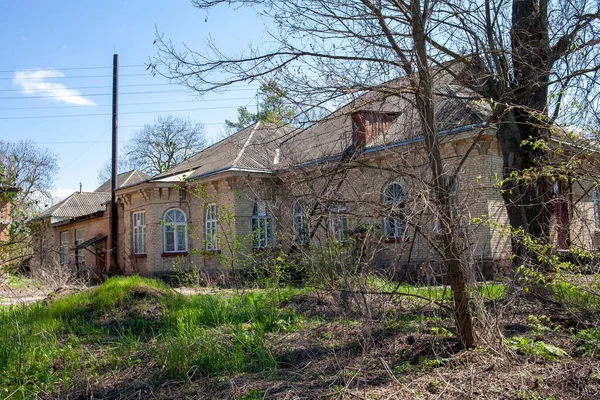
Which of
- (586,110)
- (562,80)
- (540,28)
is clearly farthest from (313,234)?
(540,28)

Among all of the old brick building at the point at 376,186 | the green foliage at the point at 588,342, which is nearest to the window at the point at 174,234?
the old brick building at the point at 376,186

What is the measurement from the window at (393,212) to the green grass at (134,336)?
1.76 metres

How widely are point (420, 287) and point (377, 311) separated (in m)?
0.56

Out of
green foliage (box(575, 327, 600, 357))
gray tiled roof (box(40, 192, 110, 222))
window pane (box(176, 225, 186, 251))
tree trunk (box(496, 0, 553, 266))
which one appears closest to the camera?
green foliage (box(575, 327, 600, 357))

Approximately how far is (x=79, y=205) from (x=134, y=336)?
30.1 meters

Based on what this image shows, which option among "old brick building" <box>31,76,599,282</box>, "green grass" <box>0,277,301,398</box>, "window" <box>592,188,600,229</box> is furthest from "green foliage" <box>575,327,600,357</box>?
"green grass" <box>0,277,301,398</box>

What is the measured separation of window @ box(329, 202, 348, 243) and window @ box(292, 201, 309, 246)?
2.22 feet

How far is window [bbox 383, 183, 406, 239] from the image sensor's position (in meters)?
5.13

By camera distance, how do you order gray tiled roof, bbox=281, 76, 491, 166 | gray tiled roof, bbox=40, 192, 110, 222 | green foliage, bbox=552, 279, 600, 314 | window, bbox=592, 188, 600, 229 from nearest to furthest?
green foliage, bbox=552, 279, 600, 314, gray tiled roof, bbox=281, 76, 491, 166, window, bbox=592, 188, 600, 229, gray tiled roof, bbox=40, 192, 110, 222

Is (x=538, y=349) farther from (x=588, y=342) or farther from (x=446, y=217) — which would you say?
(x=446, y=217)

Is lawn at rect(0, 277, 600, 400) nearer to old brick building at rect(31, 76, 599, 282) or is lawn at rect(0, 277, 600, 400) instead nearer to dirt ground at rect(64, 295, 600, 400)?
dirt ground at rect(64, 295, 600, 400)

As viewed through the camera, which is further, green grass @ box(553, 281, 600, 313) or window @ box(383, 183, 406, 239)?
green grass @ box(553, 281, 600, 313)

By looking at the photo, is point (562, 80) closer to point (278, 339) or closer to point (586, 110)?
point (586, 110)

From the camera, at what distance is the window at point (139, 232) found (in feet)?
76.9
